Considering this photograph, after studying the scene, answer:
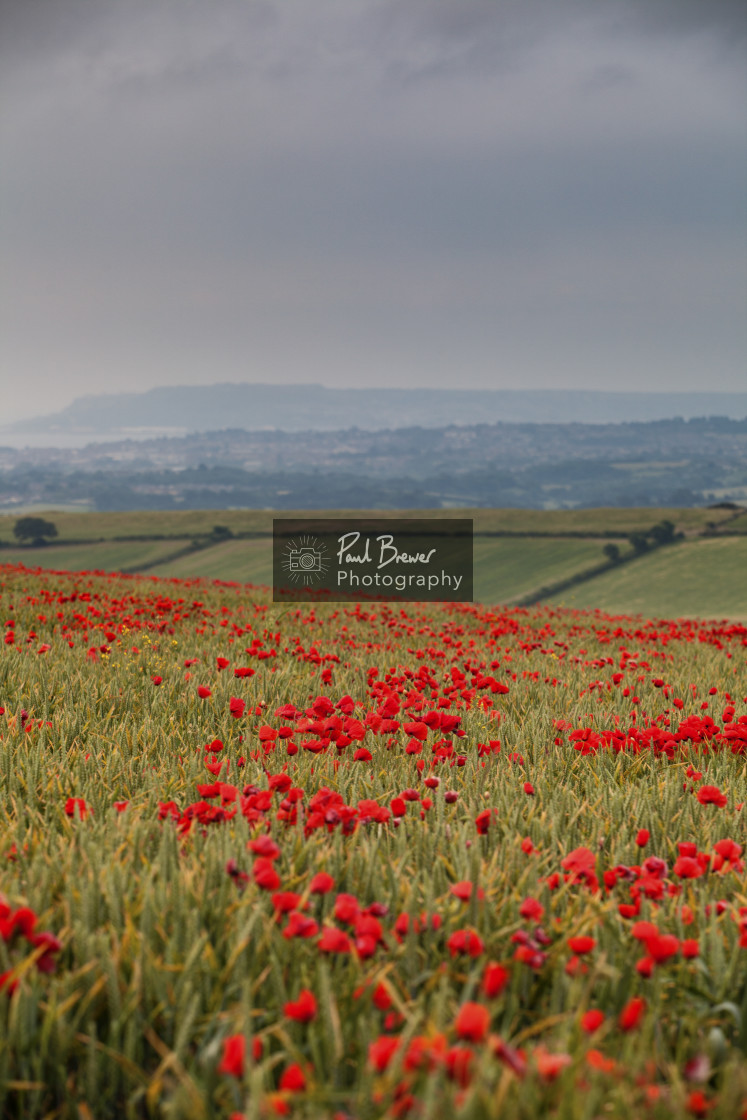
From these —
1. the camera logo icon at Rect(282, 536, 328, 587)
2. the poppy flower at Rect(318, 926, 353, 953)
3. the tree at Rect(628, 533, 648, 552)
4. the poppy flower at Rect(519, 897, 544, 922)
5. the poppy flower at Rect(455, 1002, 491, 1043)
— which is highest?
the poppy flower at Rect(455, 1002, 491, 1043)

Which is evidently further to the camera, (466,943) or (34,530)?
(34,530)

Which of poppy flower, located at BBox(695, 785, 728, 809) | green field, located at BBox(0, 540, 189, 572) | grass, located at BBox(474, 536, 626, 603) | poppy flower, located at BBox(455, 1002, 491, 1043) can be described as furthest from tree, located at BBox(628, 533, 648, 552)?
poppy flower, located at BBox(455, 1002, 491, 1043)

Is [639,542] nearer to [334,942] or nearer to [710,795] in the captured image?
[710,795]

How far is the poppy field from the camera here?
1621 mm

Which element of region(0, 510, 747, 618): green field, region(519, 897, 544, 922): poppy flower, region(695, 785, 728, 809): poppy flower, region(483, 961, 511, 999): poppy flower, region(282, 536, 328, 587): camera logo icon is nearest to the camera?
region(483, 961, 511, 999): poppy flower

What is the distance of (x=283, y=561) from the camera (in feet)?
78.9

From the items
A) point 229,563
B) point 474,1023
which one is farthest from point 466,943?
point 229,563

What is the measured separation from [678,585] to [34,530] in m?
94.5

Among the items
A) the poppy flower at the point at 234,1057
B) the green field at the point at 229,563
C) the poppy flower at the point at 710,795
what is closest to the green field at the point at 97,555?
the green field at the point at 229,563

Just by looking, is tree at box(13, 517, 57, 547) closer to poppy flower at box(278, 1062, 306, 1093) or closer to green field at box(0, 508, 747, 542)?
green field at box(0, 508, 747, 542)

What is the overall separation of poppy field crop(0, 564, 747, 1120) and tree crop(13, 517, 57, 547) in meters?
115

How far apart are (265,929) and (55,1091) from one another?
0.66 meters

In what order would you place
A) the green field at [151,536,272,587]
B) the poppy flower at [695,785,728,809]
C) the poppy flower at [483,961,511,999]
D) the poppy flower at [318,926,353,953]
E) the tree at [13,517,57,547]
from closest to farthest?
1. the poppy flower at [483,961,511,999]
2. the poppy flower at [318,926,353,953]
3. the poppy flower at [695,785,728,809]
4. the green field at [151,536,272,587]
5. the tree at [13,517,57,547]

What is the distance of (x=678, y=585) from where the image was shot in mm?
71500
